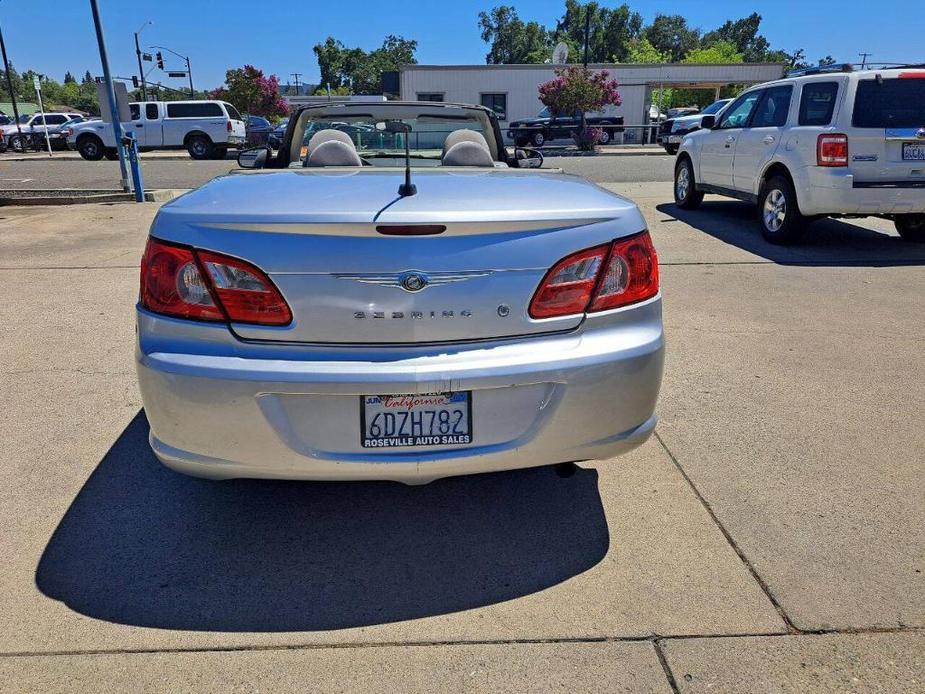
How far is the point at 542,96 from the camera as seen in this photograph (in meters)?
31.3

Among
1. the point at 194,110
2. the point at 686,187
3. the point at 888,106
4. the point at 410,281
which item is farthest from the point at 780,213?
the point at 194,110

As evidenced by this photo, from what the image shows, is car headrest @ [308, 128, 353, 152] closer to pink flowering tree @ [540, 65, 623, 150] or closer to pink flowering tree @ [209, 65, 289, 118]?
pink flowering tree @ [540, 65, 623, 150]

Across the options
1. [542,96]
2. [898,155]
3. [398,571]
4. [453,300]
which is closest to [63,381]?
[398,571]

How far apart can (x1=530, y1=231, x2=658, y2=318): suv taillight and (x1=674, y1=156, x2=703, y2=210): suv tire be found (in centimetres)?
861

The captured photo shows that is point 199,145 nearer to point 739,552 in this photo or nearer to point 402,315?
point 402,315

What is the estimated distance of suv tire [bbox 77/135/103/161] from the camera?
2500cm

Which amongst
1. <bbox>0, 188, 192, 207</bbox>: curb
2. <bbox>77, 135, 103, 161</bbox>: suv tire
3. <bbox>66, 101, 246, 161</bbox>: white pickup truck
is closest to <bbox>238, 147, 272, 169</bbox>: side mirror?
<bbox>0, 188, 192, 207</bbox>: curb

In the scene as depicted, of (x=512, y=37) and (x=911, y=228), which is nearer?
(x=911, y=228)

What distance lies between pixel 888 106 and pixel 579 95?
2318 centimetres

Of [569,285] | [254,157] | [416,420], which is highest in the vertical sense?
[254,157]

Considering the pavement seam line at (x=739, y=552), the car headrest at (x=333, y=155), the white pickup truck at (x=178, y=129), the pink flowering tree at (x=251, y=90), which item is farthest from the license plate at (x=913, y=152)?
the pink flowering tree at (x=251, y=90)

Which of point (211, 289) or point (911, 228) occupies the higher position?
point (211, 289)

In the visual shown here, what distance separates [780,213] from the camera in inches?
322

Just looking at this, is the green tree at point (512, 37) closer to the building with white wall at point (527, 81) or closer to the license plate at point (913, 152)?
the building with white wall at point (527, 81)
